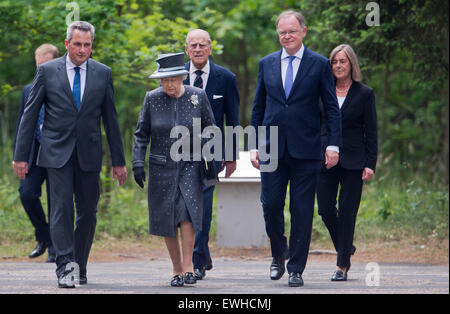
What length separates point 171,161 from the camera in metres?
7.91

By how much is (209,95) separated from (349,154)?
4.88 ft

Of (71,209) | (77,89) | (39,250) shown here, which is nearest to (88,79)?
(77,89)

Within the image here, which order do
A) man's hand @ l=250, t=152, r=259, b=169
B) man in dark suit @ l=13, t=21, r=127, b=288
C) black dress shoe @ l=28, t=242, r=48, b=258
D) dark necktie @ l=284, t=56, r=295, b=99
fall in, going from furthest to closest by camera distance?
black dress shoe @ l=28, t=242, r=48, b=258 < man's hand @ l=250, t=152, r=259, b=169 < dark necktie @ l=284, t=56, r=295, b=99 < man in dark suit @ l=13, t=21, r=127, b=288

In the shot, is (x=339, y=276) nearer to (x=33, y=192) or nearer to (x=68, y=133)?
Result: (x=68, y=133)

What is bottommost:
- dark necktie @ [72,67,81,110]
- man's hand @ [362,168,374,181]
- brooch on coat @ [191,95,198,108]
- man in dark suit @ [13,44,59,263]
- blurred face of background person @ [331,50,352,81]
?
man in dark suit @ [13,44,59,263]

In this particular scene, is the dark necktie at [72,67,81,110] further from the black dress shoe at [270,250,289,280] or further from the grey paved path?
the black dress shoe at [270,250,289,280]

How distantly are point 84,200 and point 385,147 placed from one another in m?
11.9

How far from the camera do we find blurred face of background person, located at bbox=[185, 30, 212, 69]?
28.6 ft

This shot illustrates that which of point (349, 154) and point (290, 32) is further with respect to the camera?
point (349, 154)

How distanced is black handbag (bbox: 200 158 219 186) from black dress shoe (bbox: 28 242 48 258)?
3641 millimetres

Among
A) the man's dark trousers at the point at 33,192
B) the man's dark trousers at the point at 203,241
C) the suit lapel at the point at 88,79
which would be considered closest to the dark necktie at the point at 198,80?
the man's dark trousers at the point at 203,241

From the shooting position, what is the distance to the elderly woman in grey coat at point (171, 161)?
25.9 feet

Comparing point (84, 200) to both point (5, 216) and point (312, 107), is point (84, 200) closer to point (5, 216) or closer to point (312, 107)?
point (312, 107)

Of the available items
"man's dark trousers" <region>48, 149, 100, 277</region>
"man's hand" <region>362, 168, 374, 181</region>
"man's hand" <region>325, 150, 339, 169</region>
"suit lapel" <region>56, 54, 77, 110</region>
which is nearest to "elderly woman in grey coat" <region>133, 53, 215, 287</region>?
"man's dark trousers" <region>48, 149, 100, 277</region>
